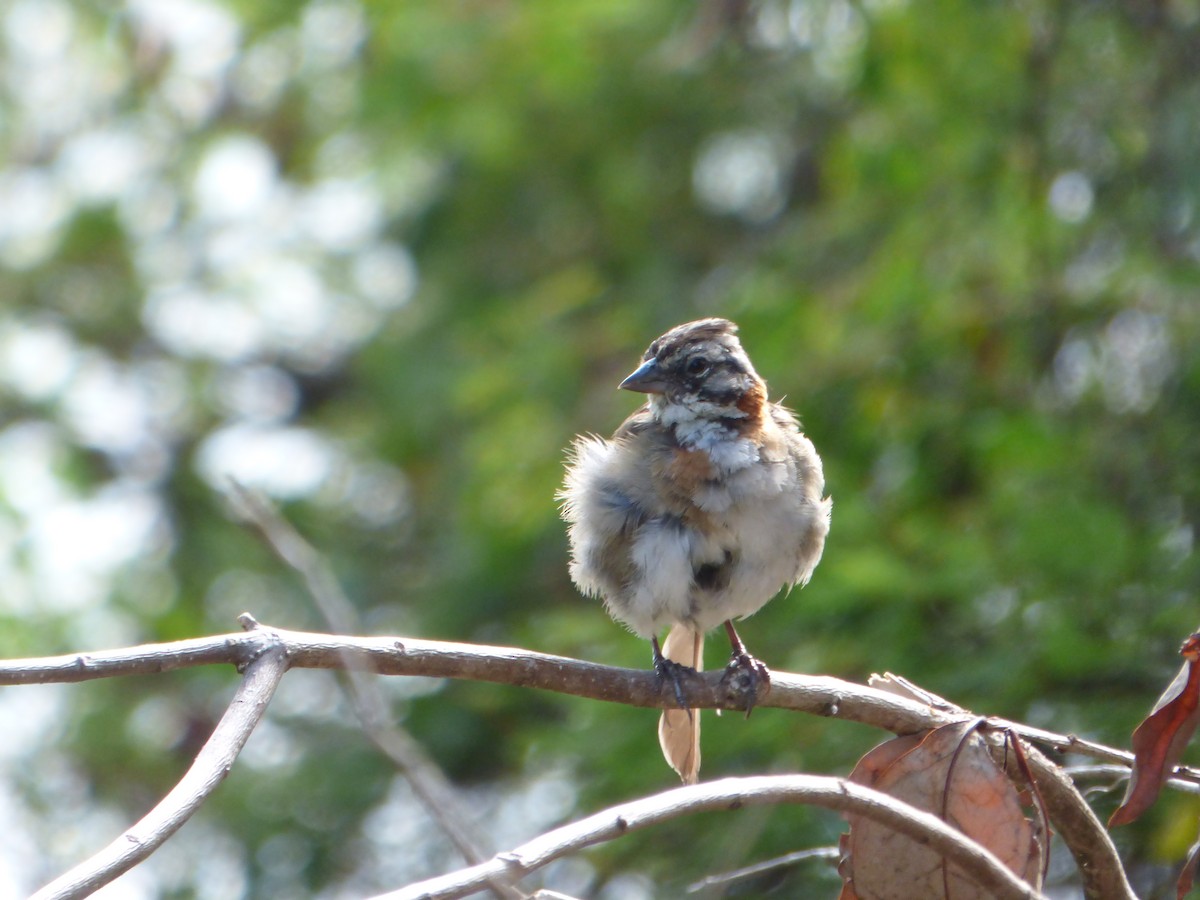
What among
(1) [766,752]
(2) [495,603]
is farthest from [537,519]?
(1) [766,752]

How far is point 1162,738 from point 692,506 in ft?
5.70

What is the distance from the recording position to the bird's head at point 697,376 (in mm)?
4230

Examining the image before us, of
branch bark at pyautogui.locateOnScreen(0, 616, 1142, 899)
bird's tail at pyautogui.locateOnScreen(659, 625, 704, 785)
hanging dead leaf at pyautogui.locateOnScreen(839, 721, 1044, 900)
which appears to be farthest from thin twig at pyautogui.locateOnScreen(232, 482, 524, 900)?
bird's tail at pyautogui.locateOnScreen(659, 625, 704, 785)

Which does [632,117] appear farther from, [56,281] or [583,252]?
[56,281]

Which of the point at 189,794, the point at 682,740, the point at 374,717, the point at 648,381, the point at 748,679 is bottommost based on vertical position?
the point at 189,794

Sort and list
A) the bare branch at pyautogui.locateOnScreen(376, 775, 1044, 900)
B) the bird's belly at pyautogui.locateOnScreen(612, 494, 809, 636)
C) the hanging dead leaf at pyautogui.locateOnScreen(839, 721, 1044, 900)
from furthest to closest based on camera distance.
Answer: the bird's belly at pyautogui.locateOnScreen(612, 494, 809, 636)
the hanging dead leaf at pyautogui.locateOnScreen(839, 721, 1044, 900)
the bare branch at pyautogui.locateOnScreen(376, 775, 1044, 900)

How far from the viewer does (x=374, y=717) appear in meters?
2.07

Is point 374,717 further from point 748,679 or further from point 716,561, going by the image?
point 716,561

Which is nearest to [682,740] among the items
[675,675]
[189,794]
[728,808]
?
[675,675]

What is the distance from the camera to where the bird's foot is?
9.57 feet

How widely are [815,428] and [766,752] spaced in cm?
135

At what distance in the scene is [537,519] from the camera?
612 centimetres

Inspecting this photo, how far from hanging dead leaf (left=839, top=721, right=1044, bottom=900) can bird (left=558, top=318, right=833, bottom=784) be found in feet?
4.19

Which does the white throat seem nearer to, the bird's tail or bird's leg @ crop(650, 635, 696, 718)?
the bird's tail
